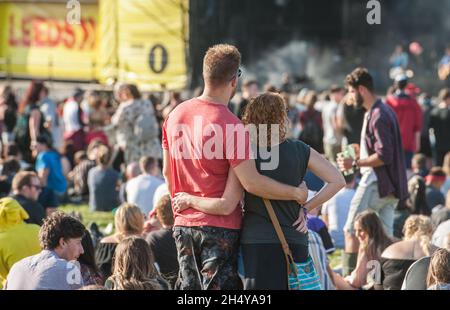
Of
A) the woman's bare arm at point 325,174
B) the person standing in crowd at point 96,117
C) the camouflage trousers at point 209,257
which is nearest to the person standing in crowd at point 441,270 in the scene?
the woman's bare arm at point 325,174

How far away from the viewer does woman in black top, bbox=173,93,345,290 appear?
517 cm

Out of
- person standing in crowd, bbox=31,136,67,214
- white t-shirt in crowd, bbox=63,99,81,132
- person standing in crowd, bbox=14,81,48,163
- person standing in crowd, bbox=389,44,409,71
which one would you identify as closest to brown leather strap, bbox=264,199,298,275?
person standing in crowd, bbox=31,136,67,214

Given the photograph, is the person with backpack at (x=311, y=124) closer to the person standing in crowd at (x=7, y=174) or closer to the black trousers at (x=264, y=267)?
the person standing in crowd at (x=7, y=174)

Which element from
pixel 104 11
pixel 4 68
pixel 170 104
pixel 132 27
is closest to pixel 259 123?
pixel 170 104

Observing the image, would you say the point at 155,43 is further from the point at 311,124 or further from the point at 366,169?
the point at 366,169

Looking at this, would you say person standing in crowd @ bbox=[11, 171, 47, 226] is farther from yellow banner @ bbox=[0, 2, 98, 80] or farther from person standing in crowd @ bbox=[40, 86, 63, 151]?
yellow banner @ bbox=[0, 2, 98, 80]

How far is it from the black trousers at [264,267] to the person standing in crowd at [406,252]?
2.26m

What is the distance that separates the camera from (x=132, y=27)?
20.7 meters

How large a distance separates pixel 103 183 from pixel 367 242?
213 inches

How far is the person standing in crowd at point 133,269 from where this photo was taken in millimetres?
5918

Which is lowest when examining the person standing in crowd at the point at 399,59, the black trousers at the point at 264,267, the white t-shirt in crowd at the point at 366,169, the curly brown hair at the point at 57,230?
the black trousers at the point at 264,267

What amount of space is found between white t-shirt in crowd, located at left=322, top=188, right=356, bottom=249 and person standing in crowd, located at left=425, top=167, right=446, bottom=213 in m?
1.27

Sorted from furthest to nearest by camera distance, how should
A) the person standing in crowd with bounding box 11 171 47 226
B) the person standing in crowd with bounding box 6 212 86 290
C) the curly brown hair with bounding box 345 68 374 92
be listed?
the person standing in crowd with bounding box 11 171 47 226 → the curly brown hair with bounding box 345 68 374 92 → the person standing in crowd with bounding box 6 212 86 290
